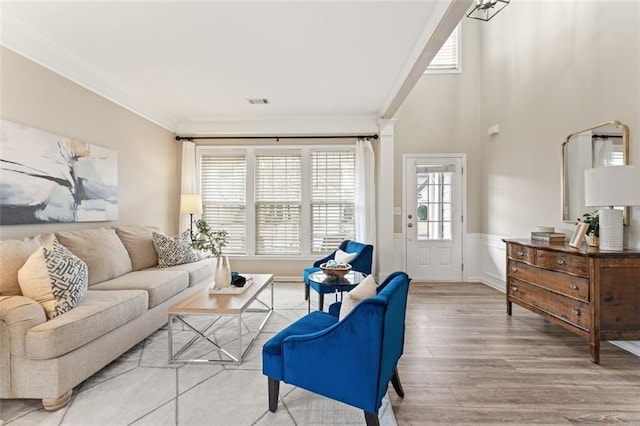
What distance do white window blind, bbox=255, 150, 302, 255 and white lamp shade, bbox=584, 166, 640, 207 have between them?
12.3 ft

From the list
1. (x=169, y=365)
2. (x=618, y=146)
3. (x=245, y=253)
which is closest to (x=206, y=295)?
(x=169, y=365)

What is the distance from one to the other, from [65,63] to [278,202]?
3141mm

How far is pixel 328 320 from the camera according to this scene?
2.20m

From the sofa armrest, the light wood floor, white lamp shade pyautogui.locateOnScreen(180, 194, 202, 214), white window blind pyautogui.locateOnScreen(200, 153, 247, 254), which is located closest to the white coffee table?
the sofa armrest

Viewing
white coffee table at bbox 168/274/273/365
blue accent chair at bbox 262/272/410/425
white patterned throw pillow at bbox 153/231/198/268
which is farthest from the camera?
white patterned throw pillow at bbox 153/231/198/268

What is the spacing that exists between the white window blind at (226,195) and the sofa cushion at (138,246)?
1447 millimetres

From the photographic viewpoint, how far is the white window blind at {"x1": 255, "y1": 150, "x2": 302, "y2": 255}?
5258 millimetres

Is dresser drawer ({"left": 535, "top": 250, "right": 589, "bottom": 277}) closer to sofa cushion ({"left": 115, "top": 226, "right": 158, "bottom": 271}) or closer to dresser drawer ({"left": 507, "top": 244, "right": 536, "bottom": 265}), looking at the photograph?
dresser drawer ({"left": 507, "top": 244, "right": 536, "bottom": 265})

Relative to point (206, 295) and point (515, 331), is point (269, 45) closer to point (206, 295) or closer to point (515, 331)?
point (206, 295)

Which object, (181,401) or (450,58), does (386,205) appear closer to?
(450,58)

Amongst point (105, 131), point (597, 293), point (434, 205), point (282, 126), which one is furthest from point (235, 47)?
point (434, 205)

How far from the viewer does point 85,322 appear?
2016 millimetres

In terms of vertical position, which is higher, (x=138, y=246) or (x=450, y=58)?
(x=450, y=58)

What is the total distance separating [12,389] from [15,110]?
215cm
